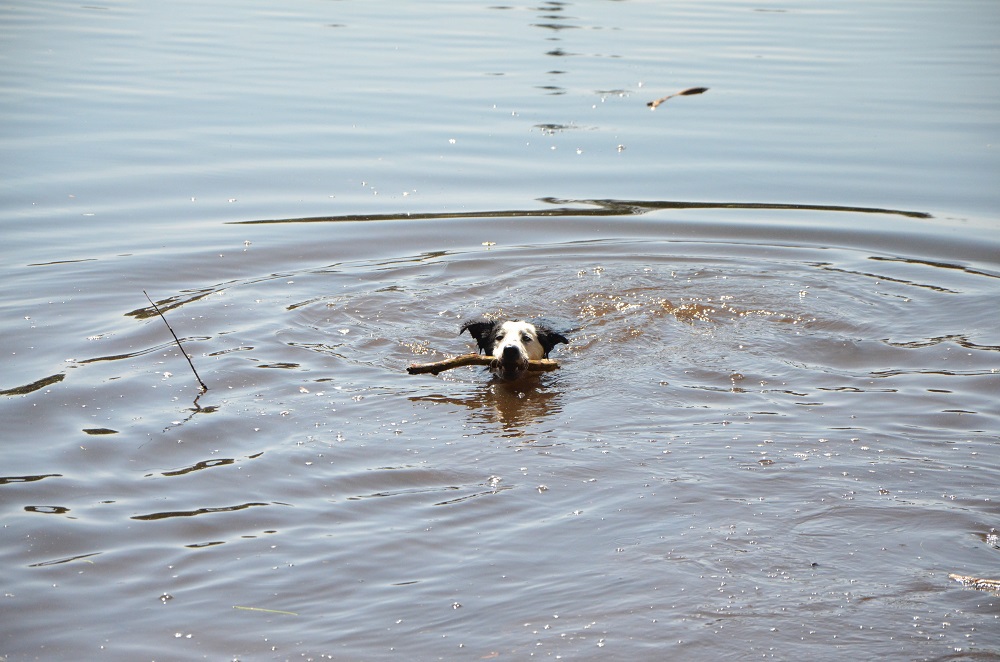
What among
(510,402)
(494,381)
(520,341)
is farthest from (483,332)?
(510,402)

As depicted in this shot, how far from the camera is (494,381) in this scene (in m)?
7.43

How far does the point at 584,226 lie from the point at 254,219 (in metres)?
3.24

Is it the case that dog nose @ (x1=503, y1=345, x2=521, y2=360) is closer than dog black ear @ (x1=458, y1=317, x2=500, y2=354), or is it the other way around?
dog nose @ (x1=503, y1=345, x2=521, y2=360)

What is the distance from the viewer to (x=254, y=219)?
1075 cm

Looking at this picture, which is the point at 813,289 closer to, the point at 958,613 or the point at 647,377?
the point at 647,377

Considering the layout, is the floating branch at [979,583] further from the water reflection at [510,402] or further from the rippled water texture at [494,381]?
the water reflection at [510,402]

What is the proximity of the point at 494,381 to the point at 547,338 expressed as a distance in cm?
49

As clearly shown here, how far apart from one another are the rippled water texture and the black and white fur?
0.69ft

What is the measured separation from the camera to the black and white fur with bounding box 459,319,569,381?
711 cm

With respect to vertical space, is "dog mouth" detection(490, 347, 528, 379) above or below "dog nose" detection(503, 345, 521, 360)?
below

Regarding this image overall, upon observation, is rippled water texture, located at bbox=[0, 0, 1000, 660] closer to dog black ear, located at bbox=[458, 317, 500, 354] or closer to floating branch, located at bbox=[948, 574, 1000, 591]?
floating branch, located at bbox=[948, 574, 1000, 591]

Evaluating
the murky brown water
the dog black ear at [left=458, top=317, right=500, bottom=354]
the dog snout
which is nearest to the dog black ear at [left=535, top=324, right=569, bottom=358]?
the murky brown water

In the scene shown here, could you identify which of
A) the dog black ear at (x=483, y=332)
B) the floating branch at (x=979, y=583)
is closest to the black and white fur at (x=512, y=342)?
the dog black ear at (x=483, y=332)

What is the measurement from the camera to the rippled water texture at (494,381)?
15.0 ft
